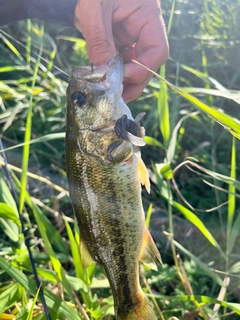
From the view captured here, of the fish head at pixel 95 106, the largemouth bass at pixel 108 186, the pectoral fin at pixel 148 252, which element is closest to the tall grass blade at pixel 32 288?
the largemouth bass at pixel 108 186

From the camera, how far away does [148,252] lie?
1672 millimetres

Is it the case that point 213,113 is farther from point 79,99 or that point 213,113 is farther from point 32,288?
point 32,288

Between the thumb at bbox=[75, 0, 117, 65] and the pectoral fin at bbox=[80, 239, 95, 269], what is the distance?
2.62ft

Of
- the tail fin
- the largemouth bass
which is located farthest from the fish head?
the tail fin

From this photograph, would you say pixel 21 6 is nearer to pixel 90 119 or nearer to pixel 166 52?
pixel 166 52

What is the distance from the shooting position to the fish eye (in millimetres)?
1658

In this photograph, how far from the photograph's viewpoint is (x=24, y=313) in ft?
5.16

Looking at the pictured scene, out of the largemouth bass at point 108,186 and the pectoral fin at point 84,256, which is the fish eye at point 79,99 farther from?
the pectoral fin at point 84,256

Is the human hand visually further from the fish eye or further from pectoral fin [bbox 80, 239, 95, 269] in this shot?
pectoral fin [bbox 80, 239, 95, 269]

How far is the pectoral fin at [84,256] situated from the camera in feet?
5.29

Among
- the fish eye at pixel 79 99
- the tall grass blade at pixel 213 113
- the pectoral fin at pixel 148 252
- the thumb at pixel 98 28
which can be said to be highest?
the thumb at pixel 98 28

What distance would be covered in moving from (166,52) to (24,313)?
1.34 meters

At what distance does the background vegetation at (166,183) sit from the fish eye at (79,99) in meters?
0.25

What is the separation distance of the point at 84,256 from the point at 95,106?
597 mm
